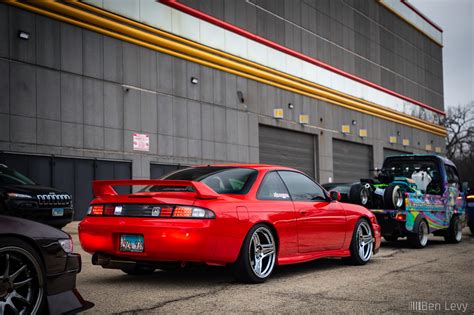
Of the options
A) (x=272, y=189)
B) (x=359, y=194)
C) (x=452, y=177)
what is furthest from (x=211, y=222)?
(x=452, y=177)

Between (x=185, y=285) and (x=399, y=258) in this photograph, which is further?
(x=399, y=258)

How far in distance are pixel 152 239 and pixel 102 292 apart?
73 cm

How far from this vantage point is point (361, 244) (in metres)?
8.99

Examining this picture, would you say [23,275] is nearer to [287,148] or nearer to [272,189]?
[272,189]

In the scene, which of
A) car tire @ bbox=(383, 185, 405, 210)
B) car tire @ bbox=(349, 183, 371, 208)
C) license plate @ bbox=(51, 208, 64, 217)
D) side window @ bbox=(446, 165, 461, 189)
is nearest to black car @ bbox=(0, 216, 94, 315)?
license plate @ bbox=(51, 208, 64, 217)

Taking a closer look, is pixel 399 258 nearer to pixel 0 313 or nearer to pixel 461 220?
pixel 461 220

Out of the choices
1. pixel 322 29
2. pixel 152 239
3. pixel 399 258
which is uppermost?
pixel 322 29

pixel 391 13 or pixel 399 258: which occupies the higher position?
pixel 391 13

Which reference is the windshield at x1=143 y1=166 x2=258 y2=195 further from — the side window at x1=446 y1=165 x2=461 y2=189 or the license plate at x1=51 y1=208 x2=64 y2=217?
the side window at x1=446 y1=165 x2=461 y2=189

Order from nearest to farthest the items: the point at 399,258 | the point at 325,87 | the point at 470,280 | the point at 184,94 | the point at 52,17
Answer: the point at 470,280
the point at 399,258
the point at 52,17
the point at 184,94
the point at 325,87

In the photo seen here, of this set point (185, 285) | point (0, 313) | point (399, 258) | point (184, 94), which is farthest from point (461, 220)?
point (184, 94)

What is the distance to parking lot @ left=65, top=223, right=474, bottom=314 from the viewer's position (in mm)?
5418

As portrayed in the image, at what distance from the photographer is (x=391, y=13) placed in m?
44.3

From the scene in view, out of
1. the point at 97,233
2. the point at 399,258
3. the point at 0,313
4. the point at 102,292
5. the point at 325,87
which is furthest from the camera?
the point at 325,87
